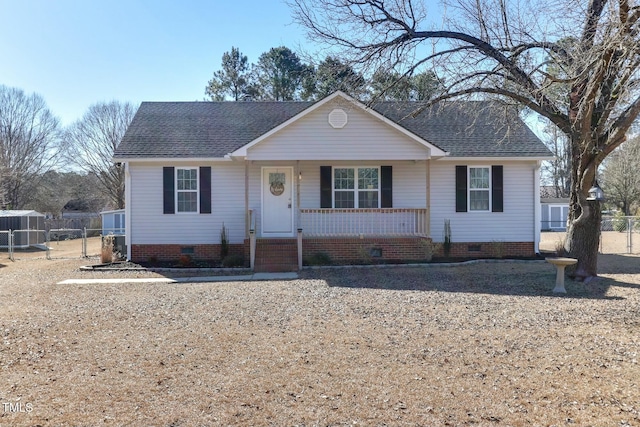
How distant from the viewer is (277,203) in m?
14.6

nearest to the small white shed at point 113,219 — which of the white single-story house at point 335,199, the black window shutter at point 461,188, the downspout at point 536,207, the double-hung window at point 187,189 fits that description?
the white single-story house at point 335,199

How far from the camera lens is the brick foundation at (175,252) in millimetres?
14289

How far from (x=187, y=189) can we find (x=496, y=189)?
389 inches

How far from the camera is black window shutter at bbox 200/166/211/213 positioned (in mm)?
14297

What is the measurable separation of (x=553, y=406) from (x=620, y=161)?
1455 inches

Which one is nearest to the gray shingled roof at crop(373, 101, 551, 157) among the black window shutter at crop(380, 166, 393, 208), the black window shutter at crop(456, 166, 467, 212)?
the black window shutter at crop(456, 166, 467, 212)

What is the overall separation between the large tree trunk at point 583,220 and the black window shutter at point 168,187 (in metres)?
11.0

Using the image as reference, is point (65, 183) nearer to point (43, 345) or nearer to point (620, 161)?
point (43, 345)

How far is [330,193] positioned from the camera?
570 inches

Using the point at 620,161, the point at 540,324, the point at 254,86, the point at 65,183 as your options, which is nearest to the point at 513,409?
the point at 540,324

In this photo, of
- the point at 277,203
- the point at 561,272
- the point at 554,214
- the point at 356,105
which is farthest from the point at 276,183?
the point at 554,214

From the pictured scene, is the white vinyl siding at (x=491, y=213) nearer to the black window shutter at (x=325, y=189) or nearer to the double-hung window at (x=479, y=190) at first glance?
the double-hung window at (x=479, y=190)

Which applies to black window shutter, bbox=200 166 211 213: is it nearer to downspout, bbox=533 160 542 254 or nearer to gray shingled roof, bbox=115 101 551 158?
gray shingled roof, bbox=115 101 551 158

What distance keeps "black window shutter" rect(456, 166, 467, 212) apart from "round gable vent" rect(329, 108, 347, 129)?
422 cm
